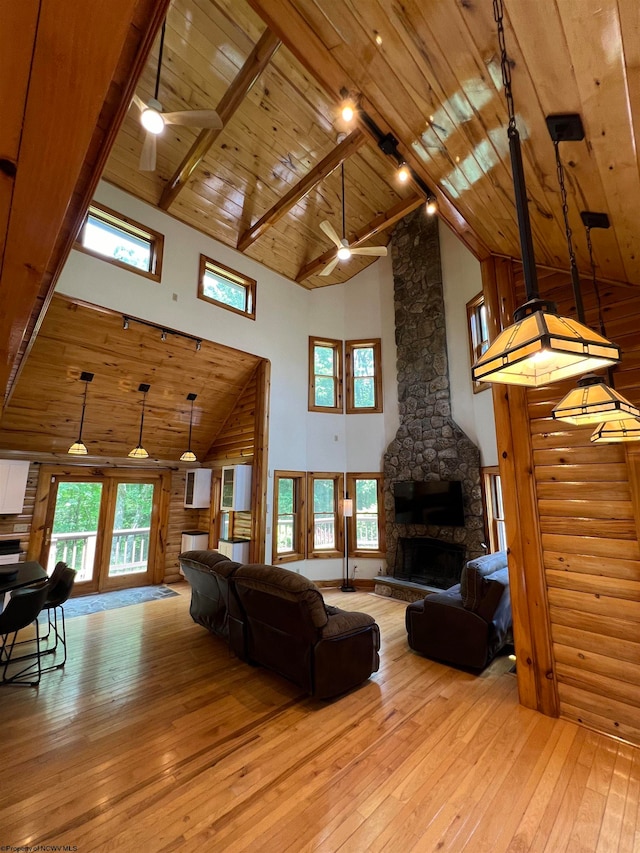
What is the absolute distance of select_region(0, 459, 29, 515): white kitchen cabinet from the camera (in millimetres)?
5311

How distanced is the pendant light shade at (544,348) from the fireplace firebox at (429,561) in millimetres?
4937

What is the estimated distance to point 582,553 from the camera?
9.11ft

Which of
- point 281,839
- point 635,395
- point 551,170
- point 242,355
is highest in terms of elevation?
point 242,355

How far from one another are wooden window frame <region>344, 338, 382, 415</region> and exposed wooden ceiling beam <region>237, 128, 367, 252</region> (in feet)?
8.90

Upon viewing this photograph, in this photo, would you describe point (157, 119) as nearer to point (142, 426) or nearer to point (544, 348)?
point (544, 348)

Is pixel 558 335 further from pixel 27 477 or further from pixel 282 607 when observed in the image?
pixel 27 477

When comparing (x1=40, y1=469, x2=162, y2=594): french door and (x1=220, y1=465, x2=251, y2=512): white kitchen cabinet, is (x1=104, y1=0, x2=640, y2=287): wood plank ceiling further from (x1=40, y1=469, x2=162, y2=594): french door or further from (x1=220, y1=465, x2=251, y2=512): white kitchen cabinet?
(x1=40, y1=469, x2=162, y2=594): french door

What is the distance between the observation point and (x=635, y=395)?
103 inches

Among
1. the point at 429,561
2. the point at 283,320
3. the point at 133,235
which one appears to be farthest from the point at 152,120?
the point at 429,561

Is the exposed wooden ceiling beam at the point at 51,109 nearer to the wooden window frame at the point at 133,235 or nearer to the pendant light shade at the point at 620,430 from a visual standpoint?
the pendant light shade at the point at 620,430

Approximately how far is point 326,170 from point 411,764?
235 inches

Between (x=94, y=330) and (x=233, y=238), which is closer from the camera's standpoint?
(x=94, y=330)

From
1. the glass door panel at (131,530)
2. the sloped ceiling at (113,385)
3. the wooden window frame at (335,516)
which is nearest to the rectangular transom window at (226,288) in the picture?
the sloped ceiling at (113,385)

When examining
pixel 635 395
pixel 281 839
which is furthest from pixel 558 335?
pixel 281 839
